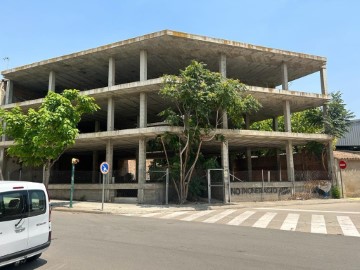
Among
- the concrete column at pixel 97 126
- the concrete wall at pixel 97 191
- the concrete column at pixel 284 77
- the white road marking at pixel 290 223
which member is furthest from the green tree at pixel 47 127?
the concrete column at pixel 284 77

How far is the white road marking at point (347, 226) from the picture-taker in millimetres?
10398

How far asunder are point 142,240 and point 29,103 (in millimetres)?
21886

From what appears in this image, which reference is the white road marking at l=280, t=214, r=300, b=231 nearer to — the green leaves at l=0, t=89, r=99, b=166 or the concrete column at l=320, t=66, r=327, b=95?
the green leaves at l=0, t=89, r=99, b=166

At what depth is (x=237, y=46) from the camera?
23.0 meters

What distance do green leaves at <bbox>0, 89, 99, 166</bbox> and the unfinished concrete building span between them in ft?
10.8

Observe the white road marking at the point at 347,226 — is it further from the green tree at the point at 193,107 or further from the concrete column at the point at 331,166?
the concrete column at the point at 331,166

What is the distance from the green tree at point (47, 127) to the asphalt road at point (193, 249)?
957 centimetres

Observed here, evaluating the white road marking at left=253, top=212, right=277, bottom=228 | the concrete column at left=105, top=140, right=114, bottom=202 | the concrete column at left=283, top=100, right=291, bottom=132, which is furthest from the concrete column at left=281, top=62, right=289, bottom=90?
the concrete column at left=105, top=140, right=114, bottom=202

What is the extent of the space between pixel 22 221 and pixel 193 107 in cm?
1426

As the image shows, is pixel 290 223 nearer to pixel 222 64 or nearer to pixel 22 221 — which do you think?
pixel 22 221

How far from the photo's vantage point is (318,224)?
12.4m

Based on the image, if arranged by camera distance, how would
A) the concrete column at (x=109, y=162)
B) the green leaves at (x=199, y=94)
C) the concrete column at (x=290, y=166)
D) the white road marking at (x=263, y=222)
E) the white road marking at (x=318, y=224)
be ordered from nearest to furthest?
the white road marking at (x=318, y=224) < the white road marking at (x=263, y=222) < the green leaves at (x=199, y=94) < the concrete column at (x=109, y=162) < the concrete column at (x=290, y=166)

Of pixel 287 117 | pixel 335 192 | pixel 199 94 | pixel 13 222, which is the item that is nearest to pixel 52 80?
pixel 199 94

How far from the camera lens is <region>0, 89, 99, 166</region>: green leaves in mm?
19141
